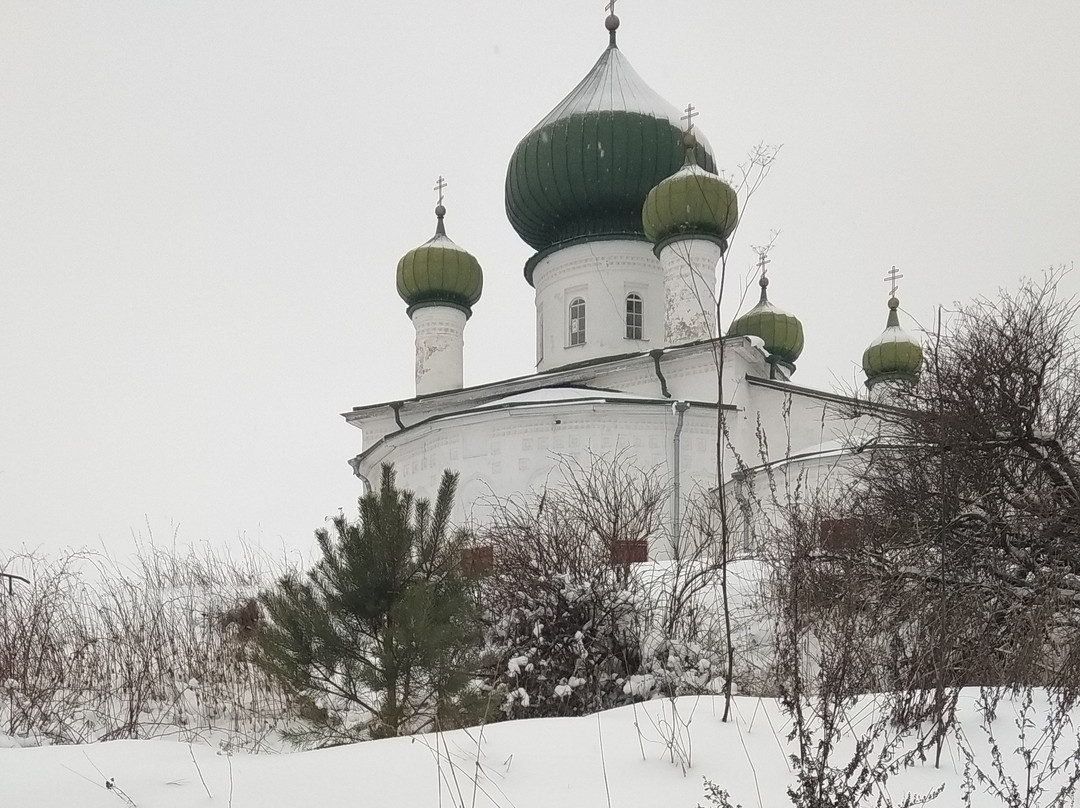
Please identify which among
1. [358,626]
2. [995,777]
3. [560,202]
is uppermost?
[560,202]

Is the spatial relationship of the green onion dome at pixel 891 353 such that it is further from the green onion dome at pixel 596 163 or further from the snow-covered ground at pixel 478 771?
the snow-covered ground at pixel 478 771

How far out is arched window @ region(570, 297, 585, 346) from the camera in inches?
722

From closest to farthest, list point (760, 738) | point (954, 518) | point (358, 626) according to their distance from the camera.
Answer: point (760, 738), point (358, 626), point (954, 518)

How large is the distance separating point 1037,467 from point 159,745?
6.88 m

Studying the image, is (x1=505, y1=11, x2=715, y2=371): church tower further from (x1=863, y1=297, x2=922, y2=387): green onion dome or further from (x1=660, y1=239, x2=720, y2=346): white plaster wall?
(x1=863, y1=297, x2=922, y2=387): green onion dome

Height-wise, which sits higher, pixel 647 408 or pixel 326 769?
pixel 647 408

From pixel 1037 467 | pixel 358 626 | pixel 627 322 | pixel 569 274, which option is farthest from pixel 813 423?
pixel 358 626

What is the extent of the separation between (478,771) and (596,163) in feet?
51.0

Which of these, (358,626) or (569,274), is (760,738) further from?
(569,274)

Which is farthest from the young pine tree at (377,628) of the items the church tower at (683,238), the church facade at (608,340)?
the church tower at (683,238)

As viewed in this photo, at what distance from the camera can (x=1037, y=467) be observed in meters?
7.88

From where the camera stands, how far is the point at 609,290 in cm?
1797

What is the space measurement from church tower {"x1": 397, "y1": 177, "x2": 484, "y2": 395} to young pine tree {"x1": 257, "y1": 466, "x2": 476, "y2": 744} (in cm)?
1345

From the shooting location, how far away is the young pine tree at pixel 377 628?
485 cm
